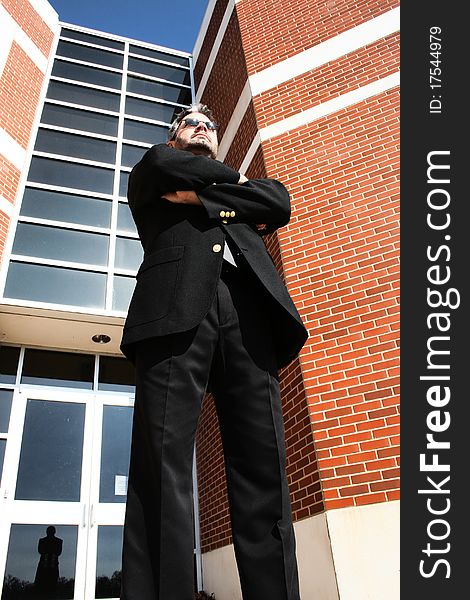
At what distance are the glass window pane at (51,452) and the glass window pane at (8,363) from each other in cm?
51

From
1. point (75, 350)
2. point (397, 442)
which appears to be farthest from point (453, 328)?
point (75, 350)

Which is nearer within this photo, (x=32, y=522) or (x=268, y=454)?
(x=268, y=454)

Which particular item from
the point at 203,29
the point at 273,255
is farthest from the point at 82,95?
the point at 273,255

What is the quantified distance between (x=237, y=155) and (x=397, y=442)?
5.14m

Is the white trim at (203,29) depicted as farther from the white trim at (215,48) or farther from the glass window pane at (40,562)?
the glass window pane at (40,562)

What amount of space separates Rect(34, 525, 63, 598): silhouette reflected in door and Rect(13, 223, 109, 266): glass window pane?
12.5 feet

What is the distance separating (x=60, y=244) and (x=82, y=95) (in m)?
3.91

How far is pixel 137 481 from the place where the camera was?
5.60 ft

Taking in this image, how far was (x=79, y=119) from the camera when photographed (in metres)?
9.92

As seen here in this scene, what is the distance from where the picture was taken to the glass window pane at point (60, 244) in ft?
25.8

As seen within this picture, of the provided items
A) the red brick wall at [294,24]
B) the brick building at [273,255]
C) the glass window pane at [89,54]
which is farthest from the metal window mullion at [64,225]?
the glass window pane at [89,54]

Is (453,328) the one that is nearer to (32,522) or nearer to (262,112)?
(262,112)

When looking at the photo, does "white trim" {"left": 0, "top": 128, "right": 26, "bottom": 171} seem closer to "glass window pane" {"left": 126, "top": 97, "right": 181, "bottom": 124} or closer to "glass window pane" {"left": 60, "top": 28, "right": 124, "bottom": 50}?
"glass window pane" {"left": 126, "top": 97, "right": 181, "bottom": 124}

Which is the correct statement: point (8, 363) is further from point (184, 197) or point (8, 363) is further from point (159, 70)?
point (159, 70)
